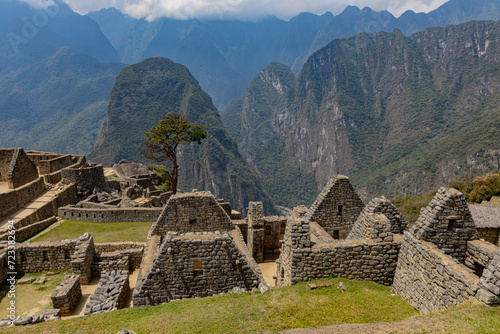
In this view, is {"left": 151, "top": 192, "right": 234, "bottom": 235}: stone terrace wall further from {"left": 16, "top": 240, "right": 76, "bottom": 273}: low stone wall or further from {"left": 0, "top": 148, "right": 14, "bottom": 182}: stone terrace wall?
{"left": 0, "top": 148, "right": 14, "bottom": 182}: stone terrace wall

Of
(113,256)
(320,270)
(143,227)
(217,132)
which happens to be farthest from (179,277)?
(217,132)

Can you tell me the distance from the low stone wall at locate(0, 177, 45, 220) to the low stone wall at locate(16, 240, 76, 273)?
388 inches

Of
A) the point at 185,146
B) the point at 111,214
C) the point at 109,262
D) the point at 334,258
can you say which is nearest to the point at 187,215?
the point at 109,262

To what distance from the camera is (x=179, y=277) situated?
6621 millimetres

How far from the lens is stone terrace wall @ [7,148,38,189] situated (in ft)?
68.1

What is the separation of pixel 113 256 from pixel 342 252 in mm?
8739

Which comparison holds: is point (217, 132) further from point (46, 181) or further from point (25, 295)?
point (25, 295)

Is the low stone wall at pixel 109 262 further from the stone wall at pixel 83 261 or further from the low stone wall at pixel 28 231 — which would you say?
the low stone wall at pixel 28 231

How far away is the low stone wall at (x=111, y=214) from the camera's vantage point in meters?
19.6

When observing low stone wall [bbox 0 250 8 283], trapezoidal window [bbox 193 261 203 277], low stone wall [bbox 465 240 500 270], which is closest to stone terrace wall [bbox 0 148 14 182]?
low stone wall [bbox 0 250 8 283]

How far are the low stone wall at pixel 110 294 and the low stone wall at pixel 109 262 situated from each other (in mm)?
1076

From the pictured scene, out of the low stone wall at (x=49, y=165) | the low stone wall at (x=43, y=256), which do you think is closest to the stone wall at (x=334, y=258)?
the low stone wall at (x=43, y=256)

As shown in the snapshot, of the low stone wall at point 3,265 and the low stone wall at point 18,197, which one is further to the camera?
the low stone wall at point 18,197

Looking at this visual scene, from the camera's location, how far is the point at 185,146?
178 m
